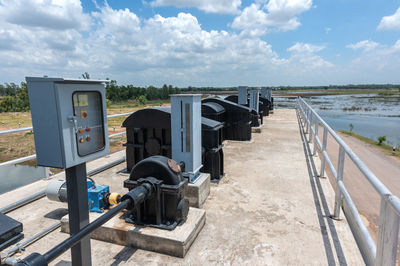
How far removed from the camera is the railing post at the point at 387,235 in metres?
1.68

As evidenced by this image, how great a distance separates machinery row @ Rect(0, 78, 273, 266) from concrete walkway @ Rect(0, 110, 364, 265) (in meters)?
0.38

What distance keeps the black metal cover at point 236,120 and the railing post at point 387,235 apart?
680 centimetres

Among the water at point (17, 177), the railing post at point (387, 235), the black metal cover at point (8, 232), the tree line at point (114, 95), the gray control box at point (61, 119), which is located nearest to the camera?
the black metal cover at point (8, 232)

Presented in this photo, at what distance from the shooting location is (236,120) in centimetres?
884

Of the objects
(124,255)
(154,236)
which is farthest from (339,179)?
(124,255)

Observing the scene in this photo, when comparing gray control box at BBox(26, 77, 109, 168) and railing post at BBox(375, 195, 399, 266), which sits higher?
gray control box at BBox(26, 77, 109, 168)

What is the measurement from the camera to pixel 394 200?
5.37 feet

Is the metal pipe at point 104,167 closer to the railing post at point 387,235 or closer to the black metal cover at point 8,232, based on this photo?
the black metal cover at point 8,232

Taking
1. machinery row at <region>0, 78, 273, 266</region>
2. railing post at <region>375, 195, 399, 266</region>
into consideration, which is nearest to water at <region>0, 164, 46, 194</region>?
machinery row at <region>0, 78, 273, 266</region>

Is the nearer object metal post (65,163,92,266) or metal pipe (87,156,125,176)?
metal post (65,163,92,266)

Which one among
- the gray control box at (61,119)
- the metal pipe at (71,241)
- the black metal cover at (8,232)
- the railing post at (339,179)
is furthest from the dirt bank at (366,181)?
the black metal cover at (8,232)

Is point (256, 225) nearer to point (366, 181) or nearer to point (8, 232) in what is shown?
point (8, 232)

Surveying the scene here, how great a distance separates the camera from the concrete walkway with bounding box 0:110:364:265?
110 inches

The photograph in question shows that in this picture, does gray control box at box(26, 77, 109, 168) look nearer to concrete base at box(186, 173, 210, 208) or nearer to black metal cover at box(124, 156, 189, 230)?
black metal cover at box(124, 156, 189, 230)
